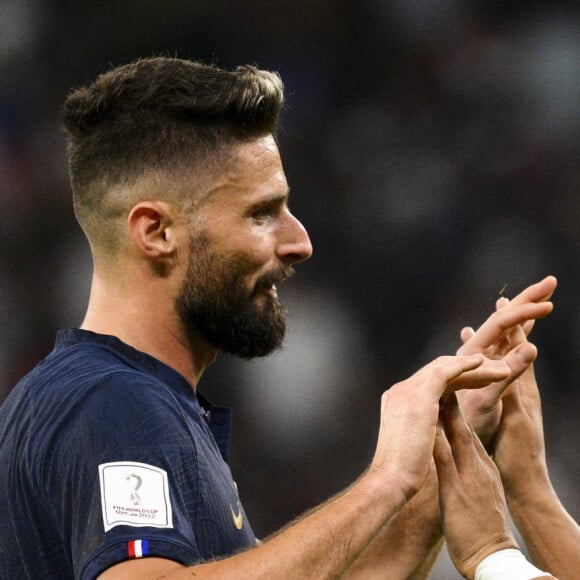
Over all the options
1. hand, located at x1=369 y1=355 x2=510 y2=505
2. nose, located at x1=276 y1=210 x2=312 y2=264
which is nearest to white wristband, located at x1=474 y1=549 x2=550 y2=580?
hand, located at x1=369 y1=355 x2=510 y2=505

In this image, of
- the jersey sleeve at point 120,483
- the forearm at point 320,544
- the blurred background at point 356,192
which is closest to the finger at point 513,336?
the forearm at point 320,544

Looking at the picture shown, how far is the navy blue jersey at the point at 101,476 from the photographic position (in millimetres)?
1542

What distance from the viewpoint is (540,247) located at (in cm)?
447

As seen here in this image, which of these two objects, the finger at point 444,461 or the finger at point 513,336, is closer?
the finger at point 444,461

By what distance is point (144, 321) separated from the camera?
78.7 inches

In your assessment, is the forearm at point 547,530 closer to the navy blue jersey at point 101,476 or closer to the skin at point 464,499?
the skin at point 464,499

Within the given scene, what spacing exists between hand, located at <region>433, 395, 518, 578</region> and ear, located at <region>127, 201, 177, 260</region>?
2.08 feet

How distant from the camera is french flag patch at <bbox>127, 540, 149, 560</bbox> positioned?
59.2 inches

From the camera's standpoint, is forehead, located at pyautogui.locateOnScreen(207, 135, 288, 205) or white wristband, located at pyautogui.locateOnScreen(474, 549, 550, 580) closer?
white wristband, located at pyautogui.locateOnScreen(474, 549, 550, 580)

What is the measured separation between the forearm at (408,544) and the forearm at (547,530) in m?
0.24

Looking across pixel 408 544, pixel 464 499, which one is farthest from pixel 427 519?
pixel 464 499

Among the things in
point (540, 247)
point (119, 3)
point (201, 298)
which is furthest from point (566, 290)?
point (201, 298)

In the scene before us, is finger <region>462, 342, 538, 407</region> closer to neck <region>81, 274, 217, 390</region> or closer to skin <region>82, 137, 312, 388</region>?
skin <region>82, 137, 312, 388</region>

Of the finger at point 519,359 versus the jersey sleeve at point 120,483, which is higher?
the finger at point 519,359
